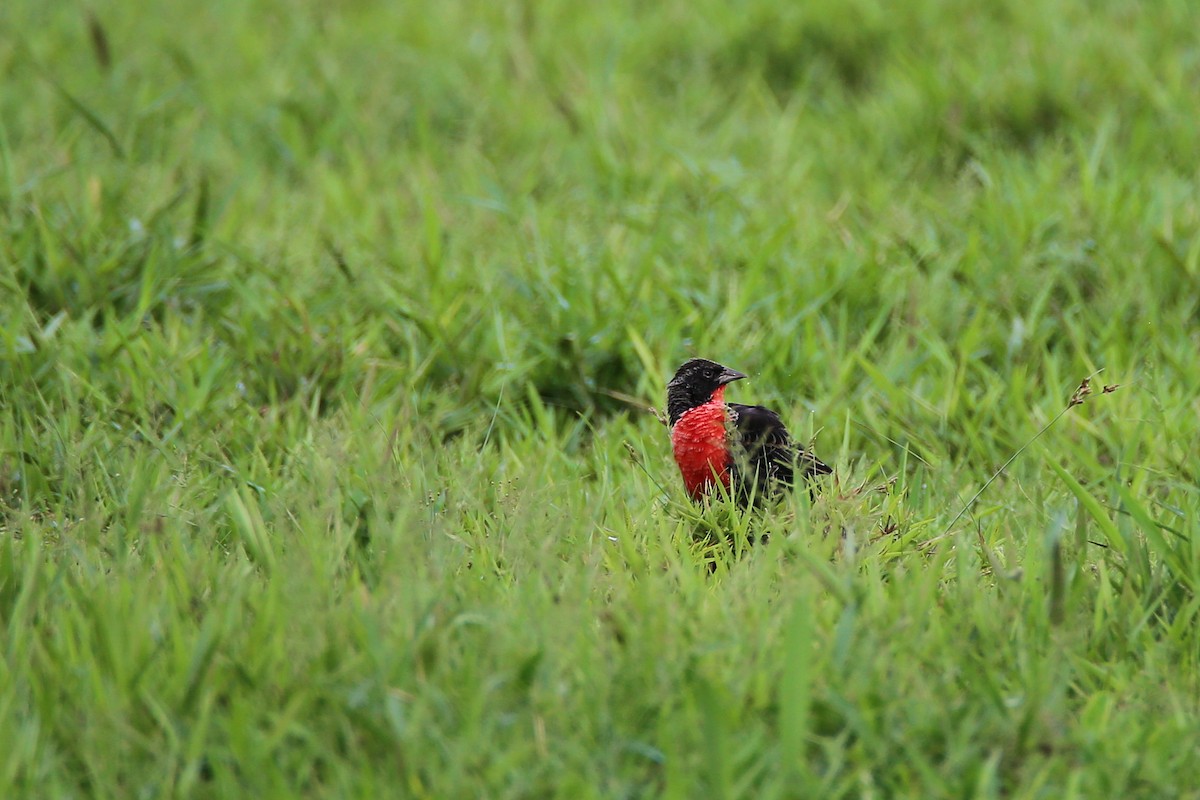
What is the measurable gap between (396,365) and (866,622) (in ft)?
5.47

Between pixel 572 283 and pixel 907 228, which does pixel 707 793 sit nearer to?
pixel 572 283

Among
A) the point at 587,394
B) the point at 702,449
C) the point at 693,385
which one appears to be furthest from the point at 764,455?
the point at 587,394

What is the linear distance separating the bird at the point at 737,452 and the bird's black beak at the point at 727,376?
0.29 feet

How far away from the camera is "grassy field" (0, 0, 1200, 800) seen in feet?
6.57

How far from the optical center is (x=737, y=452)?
260cm

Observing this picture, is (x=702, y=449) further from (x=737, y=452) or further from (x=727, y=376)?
(x=727, y=376)

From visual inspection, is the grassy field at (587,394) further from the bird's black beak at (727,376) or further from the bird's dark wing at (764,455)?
the bird's black beak at (727,376)

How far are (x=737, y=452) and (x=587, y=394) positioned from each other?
3.14ft

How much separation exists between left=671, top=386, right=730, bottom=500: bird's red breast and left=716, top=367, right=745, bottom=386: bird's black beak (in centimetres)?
12

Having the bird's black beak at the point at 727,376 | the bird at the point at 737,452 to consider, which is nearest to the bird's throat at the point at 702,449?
the bird at the point at 737,452

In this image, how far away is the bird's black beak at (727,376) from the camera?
2909 mm

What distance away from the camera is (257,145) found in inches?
194

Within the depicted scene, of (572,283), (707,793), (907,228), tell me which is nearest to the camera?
(707,793)

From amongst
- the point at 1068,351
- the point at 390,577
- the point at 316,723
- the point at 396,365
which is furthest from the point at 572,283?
the point at 316,723
